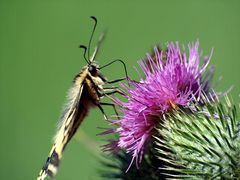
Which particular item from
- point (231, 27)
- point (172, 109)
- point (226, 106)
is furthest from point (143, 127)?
point (231, 27)

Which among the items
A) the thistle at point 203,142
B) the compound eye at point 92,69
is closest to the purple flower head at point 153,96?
the thistle at point 203,142

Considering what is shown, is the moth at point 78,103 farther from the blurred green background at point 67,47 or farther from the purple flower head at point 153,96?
the blurred green background at point 67,47

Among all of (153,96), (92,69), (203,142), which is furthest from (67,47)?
(203,142)

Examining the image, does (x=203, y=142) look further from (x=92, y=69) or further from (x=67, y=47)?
(x=67, y=47)

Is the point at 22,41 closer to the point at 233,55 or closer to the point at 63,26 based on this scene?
the point at 63,26

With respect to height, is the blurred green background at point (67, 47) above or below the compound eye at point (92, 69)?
above

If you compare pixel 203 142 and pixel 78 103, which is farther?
pixel 78 103

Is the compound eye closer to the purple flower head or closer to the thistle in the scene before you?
the purple flower head
